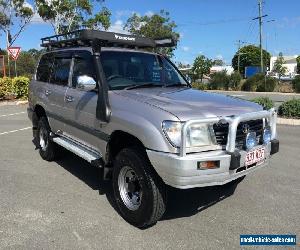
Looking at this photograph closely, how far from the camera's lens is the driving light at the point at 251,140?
457 centimetres

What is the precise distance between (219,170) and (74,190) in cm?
250

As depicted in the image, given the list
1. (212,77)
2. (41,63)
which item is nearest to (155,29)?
(212,77)

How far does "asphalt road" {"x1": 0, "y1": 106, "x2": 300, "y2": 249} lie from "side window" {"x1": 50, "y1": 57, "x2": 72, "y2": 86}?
57.9 inches

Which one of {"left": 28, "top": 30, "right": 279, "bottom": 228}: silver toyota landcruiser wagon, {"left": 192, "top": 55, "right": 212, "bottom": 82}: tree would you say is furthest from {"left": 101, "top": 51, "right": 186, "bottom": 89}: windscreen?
{"left": 192, "top": 55, "right": 212, "bottom": 82}: tree

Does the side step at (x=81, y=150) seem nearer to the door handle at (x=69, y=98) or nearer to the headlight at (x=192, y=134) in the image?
the door handle at (x=69, y=98)

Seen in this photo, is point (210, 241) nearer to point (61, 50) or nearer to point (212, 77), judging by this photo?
point (61, 50)

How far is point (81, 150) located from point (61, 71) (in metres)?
1.59

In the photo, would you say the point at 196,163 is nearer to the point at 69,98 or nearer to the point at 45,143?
the point at 69,98

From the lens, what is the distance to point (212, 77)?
3869 cm

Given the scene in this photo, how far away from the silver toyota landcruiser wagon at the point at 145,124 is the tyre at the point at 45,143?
505 millimetres

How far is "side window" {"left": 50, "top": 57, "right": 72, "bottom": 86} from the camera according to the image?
21.5 feet

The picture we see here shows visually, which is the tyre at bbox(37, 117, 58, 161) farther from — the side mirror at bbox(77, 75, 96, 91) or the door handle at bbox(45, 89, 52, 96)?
the side mirror at bbox(77, 75, 96, 91)

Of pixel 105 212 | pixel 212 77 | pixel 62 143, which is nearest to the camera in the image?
pixel 105 212

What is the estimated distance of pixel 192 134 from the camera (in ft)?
13.8
